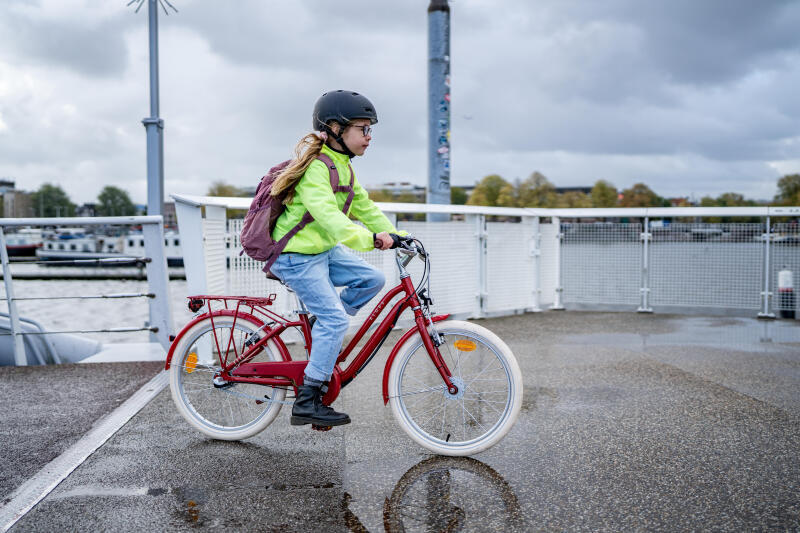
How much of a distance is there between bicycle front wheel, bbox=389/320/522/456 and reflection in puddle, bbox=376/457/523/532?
5.7 inches

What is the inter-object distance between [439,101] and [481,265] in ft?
7.37

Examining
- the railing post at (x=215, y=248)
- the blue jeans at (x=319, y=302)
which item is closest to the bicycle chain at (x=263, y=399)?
the blue jeans at (x=319, y=302)

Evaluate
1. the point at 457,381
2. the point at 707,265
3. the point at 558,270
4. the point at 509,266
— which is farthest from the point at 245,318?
the point at 707,265

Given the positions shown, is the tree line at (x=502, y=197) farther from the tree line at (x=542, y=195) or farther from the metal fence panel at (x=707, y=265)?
the metal fence panel at (x=707, y=265)

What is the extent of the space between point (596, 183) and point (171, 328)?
393ft

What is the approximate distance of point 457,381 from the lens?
12.3 ft

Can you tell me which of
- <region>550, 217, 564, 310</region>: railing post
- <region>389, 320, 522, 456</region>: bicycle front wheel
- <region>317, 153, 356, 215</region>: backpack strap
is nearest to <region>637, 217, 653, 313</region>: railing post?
<region>550, 217, 564, 310</region>: railing post

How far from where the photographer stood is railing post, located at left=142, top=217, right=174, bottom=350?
20.7ft

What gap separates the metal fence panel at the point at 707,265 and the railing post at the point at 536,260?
157cm

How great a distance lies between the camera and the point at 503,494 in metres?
3.25

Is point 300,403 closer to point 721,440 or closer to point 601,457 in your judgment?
point 601,457

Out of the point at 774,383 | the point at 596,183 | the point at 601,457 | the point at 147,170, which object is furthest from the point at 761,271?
the point at 596,183

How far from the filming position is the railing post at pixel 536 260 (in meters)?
10.1

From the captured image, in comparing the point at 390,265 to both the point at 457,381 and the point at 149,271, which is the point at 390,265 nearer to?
the point at 149,271
